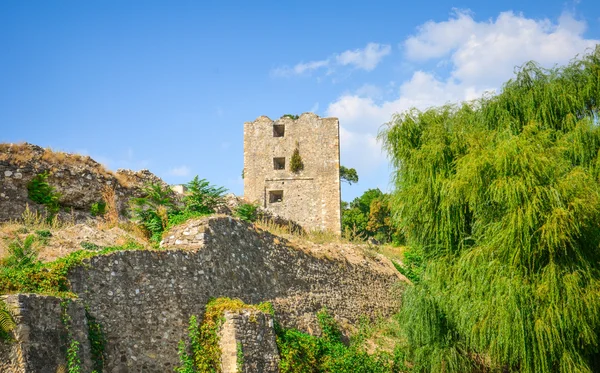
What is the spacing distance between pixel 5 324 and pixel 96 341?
1794mm

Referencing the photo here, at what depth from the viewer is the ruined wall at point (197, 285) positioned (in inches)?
442

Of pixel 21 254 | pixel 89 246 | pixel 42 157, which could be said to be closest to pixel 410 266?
pixel 42 157

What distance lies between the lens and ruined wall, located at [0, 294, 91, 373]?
9180 mm

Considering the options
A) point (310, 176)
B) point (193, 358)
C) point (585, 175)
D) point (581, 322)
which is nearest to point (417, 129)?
point (585, 175)

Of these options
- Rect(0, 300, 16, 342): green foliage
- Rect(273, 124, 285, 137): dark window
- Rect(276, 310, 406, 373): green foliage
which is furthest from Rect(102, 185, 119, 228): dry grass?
Rect(273, 124, 285, 137): dark window

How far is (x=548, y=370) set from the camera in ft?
40.0

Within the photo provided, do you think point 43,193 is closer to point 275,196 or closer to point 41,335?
point 41,335

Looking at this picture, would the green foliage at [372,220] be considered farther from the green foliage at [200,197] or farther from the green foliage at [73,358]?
the green foliage at [73,358]

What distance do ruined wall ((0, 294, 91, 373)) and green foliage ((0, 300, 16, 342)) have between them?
8 centimetres

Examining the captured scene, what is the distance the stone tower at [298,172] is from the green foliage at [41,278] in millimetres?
18761

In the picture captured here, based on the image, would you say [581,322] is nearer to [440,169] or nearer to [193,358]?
[440,169]

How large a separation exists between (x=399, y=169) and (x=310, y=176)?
45.2 feet

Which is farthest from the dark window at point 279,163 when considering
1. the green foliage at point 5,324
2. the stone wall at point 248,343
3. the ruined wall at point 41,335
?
the green foliage at point 5,324

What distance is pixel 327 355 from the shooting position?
14.5 m
